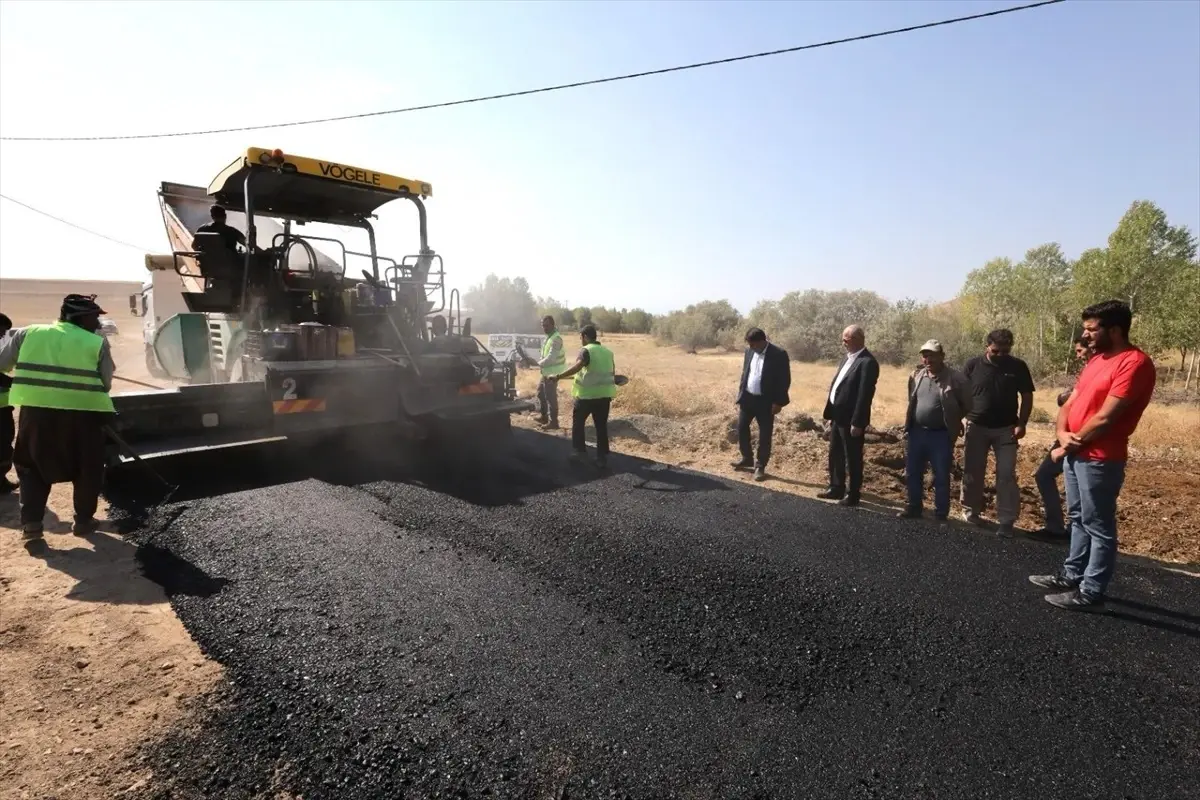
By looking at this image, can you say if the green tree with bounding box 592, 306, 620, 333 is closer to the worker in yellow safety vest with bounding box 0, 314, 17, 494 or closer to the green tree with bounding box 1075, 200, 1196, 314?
the green tree with bounding box 1075, 200, 1196, 314

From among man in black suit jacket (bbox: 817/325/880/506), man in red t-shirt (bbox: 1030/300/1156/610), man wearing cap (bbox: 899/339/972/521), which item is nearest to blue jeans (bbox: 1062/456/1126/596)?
man in red t-shirt (bbox: 1030/300/1156/610)

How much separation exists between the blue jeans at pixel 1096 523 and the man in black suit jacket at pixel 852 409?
6.11ft

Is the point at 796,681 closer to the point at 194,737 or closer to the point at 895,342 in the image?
the point at 194,737

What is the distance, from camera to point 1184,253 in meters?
27.3

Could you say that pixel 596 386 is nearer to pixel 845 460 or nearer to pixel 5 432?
pixel 845 460

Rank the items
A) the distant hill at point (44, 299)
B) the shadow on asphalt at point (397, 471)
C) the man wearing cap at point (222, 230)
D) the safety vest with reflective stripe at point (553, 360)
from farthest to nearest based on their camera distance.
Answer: the distant hill at point (44, 299) → the safety vest with reflective stripe at point (553, 360) → the man wearing cap at point (222, 230) → the shadow on asphalt at point (397, 471)

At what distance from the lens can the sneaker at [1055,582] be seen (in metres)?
3.48

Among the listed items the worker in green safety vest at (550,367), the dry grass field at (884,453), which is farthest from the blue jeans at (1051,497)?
the worker in green safety vest at (550,367)

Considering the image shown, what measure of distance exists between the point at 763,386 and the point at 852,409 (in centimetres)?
125

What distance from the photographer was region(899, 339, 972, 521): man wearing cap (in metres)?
4.85

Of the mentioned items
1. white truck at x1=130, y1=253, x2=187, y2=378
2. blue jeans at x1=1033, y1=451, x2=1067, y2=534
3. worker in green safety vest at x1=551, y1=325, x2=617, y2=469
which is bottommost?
blue jeans at x1=1033, y1=451, x2=1067, y2=534

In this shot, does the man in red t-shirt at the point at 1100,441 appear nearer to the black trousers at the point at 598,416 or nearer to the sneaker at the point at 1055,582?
the sneaker at the point at 1055,582

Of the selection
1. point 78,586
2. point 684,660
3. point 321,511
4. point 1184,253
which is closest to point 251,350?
point 321,511

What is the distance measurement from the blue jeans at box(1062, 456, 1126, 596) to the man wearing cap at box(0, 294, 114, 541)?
6032 mm
